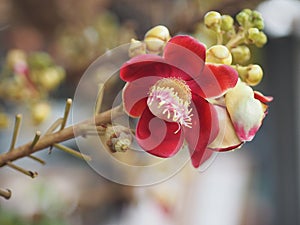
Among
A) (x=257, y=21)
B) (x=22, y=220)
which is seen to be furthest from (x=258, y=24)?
(x=22, y=220)

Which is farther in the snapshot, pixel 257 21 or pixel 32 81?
pixel 32 81

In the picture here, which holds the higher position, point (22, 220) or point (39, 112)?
point (39, 112)

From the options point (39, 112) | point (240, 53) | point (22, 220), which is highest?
point (240, 53)

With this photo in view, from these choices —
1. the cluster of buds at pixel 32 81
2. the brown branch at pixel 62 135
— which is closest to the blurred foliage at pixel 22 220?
the cluster of buds at pixel 32 81

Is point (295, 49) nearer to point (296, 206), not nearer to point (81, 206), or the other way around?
point (296, 206)

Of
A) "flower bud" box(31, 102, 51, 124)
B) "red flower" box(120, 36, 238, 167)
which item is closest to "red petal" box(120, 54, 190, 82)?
"red flower" box(120, 36, 238, 167)

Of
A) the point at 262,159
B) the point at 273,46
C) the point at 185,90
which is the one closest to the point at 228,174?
the point at 262,159

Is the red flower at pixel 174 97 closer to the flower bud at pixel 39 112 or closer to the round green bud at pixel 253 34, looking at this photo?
the round green bud at pixel 253 34

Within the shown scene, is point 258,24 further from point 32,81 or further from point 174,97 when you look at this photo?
A: point 32,81
